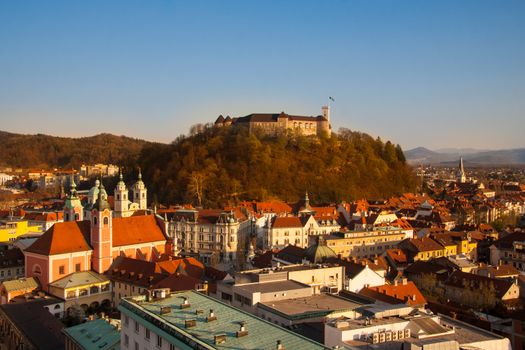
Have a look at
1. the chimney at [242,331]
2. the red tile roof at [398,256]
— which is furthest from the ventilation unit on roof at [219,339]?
the red tile roof at [398,256]

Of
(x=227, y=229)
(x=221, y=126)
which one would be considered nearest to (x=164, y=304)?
(x=227, y=229)

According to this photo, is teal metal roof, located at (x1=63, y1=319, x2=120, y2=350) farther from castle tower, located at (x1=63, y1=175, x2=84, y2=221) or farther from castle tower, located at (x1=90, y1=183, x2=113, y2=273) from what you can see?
castle tower, located at (x1=63, y1=175, x2=84, y2=221)

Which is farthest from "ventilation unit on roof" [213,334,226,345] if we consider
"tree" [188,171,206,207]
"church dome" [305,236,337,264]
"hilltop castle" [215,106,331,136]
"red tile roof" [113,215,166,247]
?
"hilltop castle" [215,106,331,136]

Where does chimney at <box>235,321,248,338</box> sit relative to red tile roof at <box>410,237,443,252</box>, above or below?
above

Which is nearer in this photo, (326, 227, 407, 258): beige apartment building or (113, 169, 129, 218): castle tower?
(326, 227, 407, 258): beige apartment building

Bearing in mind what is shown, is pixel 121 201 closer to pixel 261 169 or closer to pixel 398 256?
pixel 398 256

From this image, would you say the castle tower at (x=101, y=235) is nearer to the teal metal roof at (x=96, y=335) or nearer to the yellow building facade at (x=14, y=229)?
the teal metal roof at (x=96, y=335)
